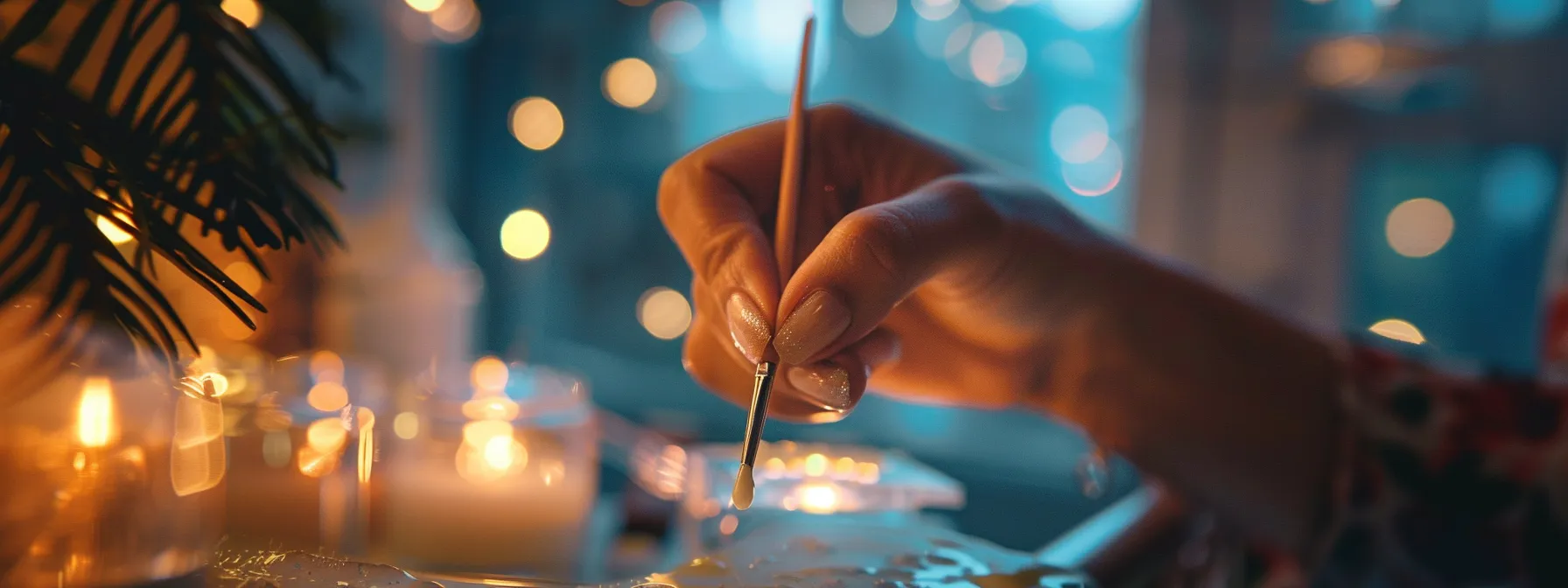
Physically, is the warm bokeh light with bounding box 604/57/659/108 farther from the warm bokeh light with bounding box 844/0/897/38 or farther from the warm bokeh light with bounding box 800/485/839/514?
the warm bokeh light with bounding box 800/485/839/514

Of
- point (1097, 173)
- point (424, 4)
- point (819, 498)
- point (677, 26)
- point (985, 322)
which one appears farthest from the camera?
point (677, 26)

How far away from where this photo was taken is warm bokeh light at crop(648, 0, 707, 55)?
238 cm

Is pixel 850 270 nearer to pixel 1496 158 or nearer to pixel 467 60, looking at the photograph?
pixel 1496 158

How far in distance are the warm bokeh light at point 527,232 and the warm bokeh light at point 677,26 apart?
0.59 metres

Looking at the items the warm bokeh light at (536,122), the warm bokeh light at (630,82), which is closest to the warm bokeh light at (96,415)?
the warm bokeh light at (630,82)

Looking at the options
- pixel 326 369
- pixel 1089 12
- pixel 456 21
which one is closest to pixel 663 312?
pixel 456 21

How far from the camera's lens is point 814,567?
344mm

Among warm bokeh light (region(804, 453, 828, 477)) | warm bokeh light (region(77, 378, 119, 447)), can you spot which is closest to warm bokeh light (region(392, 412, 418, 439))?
warm bokeh light (region(804, 453, 828, 477))

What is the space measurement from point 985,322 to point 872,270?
254 millimetres

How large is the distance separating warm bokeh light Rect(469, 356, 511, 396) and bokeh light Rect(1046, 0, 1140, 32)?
5.35 feet

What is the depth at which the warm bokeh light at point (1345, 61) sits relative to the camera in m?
1.66

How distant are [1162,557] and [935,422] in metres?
1.68

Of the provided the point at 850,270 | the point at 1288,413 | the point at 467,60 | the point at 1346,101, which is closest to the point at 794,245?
the point at 850,270

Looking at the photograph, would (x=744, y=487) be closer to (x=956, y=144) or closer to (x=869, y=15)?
(x=956, y=144)
